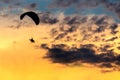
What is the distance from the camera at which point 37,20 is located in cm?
3828

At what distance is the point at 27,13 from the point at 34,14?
1328 mm

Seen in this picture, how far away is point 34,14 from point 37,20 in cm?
92

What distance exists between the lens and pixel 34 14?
3816 cm

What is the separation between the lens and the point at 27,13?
38.9m

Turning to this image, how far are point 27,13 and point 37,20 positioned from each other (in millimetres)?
1899
